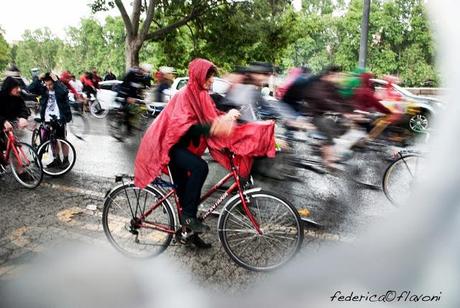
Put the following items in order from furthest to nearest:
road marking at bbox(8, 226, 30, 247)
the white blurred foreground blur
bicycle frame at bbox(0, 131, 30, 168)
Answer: bicycle frame at bbox(0, 131, 30, 168) < road marking at bbox(8, 226, 30, 247) < the white blurred foreground blur

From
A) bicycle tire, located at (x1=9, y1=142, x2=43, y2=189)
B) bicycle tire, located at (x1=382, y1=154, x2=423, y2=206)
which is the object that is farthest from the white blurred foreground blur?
bicycle tire, located at (x1=9, y1=142, x2=43, y2=189)

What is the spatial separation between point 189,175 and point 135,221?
0.72 meters

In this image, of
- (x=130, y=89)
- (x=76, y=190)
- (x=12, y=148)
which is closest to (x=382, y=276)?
(x=76, y=190)

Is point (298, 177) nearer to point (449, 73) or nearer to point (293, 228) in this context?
point (293, 228)

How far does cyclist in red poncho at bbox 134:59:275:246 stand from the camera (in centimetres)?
327

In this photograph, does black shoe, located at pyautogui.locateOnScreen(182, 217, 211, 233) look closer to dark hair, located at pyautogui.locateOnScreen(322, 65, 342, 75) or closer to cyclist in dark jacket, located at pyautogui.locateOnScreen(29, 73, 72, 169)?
dark hair, located at pyautogui.locateOnScreen(322, 65, 342, 75)

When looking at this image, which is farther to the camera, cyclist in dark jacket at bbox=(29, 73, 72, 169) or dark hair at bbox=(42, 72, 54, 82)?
cyclist in dark jacket at bbox=(29, 73, 72, 169)

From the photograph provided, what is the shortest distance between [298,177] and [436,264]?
444cm

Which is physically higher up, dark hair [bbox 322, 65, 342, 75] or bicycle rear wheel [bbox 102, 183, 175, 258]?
dark hair [bbox 322, 65, 342, 75]

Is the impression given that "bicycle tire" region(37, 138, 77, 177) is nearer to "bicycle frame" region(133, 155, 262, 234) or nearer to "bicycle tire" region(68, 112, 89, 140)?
"bicycle frame" region(133, 155, 262, 234)

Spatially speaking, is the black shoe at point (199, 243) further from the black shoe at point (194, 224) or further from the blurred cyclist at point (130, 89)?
the blurred cyclist at point (130, 89)

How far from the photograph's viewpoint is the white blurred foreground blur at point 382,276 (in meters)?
1.74

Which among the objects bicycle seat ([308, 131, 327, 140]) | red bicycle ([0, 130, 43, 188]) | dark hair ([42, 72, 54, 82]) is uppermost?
dark hair ([42, 72, 54, 82])

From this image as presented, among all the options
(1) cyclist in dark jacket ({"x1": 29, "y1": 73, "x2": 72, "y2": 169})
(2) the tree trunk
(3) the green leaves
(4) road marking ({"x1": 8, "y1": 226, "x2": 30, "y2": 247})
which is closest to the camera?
(4) road marking ({"x1": 8, "y1": 226, "x2": 30, "y2": 247})
